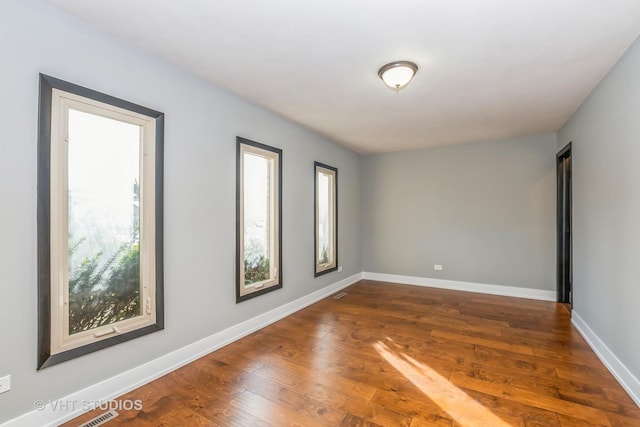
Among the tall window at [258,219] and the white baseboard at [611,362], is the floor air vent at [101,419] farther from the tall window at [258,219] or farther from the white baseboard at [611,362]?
the white baseboard at [611,362]

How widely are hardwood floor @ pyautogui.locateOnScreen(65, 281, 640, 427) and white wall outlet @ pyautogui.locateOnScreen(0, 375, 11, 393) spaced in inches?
17.8

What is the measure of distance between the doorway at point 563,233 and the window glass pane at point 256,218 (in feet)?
13.9

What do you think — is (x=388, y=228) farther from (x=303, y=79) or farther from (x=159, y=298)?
(x=159, y=298)

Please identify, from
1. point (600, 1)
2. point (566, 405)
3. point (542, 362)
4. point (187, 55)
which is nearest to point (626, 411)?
point (566, 405)

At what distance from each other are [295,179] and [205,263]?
179 centimetres

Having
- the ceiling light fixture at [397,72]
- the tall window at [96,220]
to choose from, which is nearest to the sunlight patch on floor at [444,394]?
the tall window at [96,220]

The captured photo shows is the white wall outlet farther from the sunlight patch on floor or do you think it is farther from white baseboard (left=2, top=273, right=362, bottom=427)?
the sunlight patch on floor

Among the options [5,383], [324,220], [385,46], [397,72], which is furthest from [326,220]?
[5,383]

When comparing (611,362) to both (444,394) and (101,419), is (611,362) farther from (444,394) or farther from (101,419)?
(101,419)

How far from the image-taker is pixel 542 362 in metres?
2.72

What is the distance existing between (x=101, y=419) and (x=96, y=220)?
1.31 m

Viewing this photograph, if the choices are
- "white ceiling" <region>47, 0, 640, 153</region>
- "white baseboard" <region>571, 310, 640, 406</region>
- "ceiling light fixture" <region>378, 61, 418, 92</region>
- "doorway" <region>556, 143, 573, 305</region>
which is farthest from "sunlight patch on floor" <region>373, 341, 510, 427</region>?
"doorway" <region>556, 143, 573, 305</region>

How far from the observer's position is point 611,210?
8.73ft

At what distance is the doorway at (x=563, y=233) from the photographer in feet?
14.5
